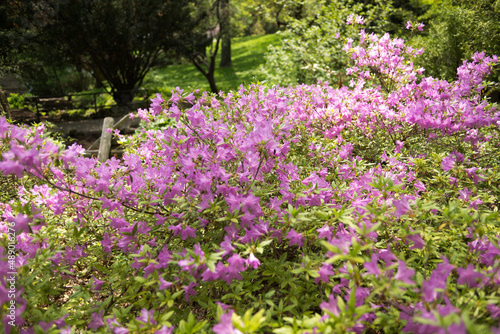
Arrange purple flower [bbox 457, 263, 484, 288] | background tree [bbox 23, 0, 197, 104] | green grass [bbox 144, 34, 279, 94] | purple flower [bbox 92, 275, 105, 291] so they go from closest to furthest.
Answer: purple flower [bbox 457, 263, 484, 288]
purple flower [bbox 92, 275, 105, 291]
background tree [bbox 23, 0, 197, 104]
green grass [bbox 144, 34, 279, 94]

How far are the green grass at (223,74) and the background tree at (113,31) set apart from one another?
1.74 metres

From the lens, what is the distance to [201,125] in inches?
84.7

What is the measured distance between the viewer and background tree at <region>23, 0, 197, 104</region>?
9.45 meters

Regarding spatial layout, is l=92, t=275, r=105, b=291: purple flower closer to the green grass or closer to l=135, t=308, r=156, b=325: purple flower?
l=135, t=308, r=156, b=325: purple flower

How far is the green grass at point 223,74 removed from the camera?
1483cm

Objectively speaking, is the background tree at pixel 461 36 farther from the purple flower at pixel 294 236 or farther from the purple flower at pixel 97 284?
the purple flower at pixel 97 284

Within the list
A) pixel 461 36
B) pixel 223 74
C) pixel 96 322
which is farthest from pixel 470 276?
pixel 223 74

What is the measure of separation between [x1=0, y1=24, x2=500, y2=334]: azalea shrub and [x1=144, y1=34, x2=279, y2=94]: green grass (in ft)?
36.0

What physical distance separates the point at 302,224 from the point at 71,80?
17.6m

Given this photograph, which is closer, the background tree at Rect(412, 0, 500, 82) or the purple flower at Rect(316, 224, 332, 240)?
the purple flower at Rect(316, 224, 332, 240)

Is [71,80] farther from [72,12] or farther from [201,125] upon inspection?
[201,125]

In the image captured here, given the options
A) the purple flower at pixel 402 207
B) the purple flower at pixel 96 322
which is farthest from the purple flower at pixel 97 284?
the purple flower at pixel 402 207

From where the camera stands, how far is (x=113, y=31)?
10375mm

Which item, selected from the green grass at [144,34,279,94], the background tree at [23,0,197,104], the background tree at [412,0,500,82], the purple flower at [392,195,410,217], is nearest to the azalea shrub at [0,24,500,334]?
the purple flower at [392,195,410,217]
